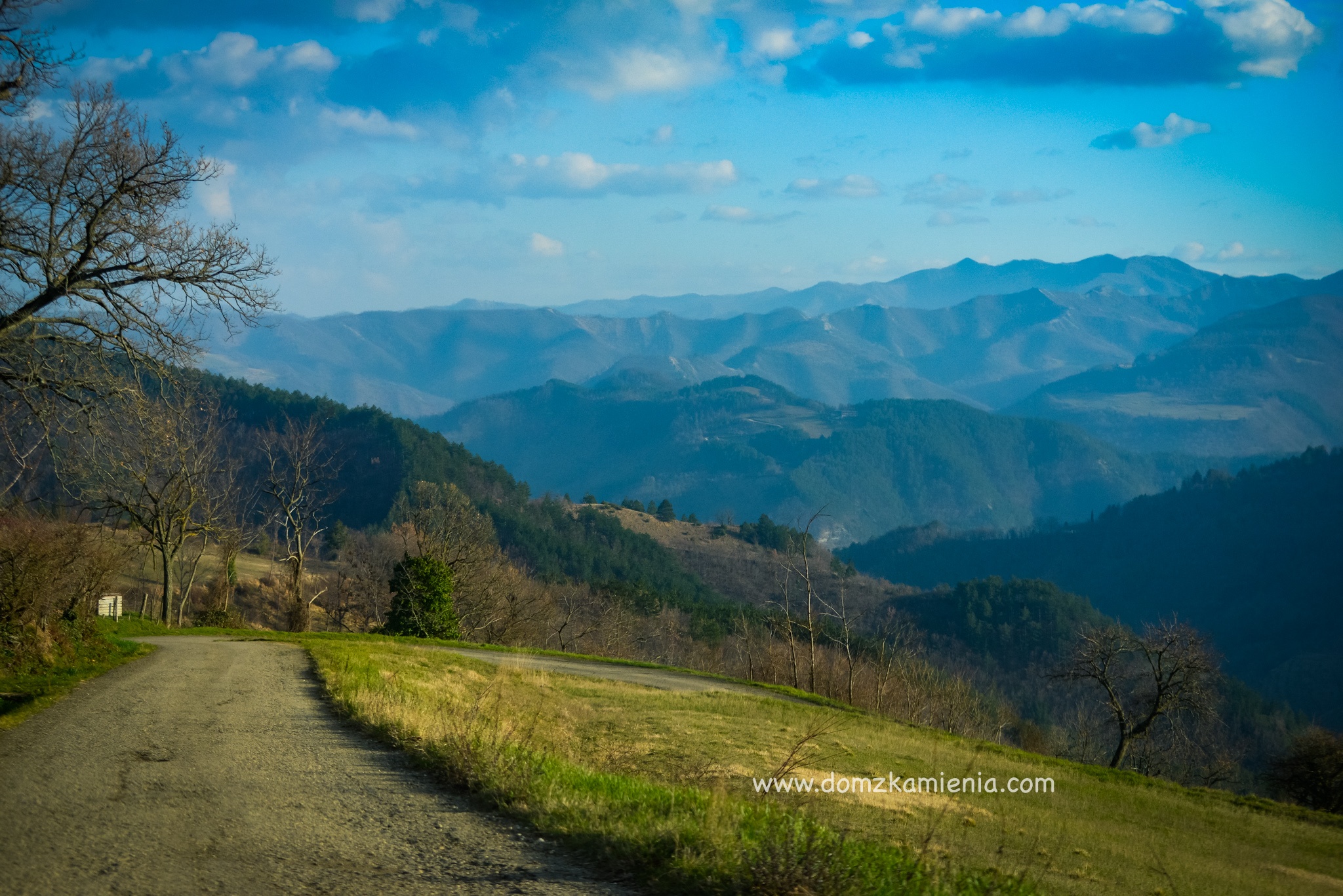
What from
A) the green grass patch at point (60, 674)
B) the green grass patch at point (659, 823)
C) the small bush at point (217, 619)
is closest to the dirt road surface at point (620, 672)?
the green grass patch at point (60, 674)

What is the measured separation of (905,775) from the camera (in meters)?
16.4

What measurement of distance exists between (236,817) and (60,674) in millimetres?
9353

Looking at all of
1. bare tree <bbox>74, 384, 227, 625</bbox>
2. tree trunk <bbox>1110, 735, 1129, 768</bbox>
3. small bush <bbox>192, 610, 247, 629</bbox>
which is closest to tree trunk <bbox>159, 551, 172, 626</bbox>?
bare tree <bbox>74, 384, 227, 625</bbox>

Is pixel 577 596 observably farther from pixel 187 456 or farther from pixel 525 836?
pixel 525 836

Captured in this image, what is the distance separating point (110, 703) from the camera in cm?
1168

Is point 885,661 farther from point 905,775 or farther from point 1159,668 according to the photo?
point 905,775

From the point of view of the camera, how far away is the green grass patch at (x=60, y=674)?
11070 millimetres

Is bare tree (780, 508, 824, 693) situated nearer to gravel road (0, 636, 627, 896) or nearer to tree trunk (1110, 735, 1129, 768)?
tree trunk (1110, 735, 1129, 768)

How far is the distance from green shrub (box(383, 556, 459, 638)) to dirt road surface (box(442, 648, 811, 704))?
462cm

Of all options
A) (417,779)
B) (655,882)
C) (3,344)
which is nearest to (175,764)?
(417,779)

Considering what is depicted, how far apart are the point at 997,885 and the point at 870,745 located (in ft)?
46.6

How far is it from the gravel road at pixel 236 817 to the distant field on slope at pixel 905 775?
1292 millimetres

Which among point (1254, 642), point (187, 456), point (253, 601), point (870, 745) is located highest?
point (187, 456)

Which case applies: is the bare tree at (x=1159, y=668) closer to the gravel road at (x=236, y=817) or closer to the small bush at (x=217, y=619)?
the small bush at (x=217, y=619)
